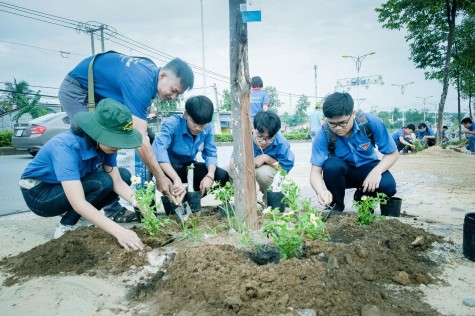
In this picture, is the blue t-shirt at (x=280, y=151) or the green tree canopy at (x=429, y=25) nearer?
the blue t-shirt at (x=280, y=151)

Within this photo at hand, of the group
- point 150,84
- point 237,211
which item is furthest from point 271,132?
point 150,84

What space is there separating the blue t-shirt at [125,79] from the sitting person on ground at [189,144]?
61cm

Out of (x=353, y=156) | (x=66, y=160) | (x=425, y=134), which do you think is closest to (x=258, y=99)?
(x=353, y=156)

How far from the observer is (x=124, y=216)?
11.7 feet

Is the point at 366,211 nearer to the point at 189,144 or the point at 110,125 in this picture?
the point at 189,144

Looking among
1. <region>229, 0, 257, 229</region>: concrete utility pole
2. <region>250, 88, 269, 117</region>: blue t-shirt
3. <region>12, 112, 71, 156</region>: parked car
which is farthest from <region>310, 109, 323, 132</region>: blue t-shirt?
<region>229, 0, 257, 229</region>: concrete utility pole

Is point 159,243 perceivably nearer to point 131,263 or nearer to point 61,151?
point 131,263

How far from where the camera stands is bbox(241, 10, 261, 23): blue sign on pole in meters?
2.56

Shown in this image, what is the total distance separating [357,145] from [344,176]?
368 mm

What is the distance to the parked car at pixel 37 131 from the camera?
10.3 metres

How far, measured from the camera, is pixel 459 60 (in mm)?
15469

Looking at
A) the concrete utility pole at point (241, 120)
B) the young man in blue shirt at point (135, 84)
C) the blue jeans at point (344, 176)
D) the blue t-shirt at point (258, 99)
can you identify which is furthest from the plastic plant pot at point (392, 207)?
the blue t-shirt at point (258, 99)

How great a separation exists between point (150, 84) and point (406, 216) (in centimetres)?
306

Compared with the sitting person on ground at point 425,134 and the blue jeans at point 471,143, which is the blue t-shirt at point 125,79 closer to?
the blue jeans at point 471,143
